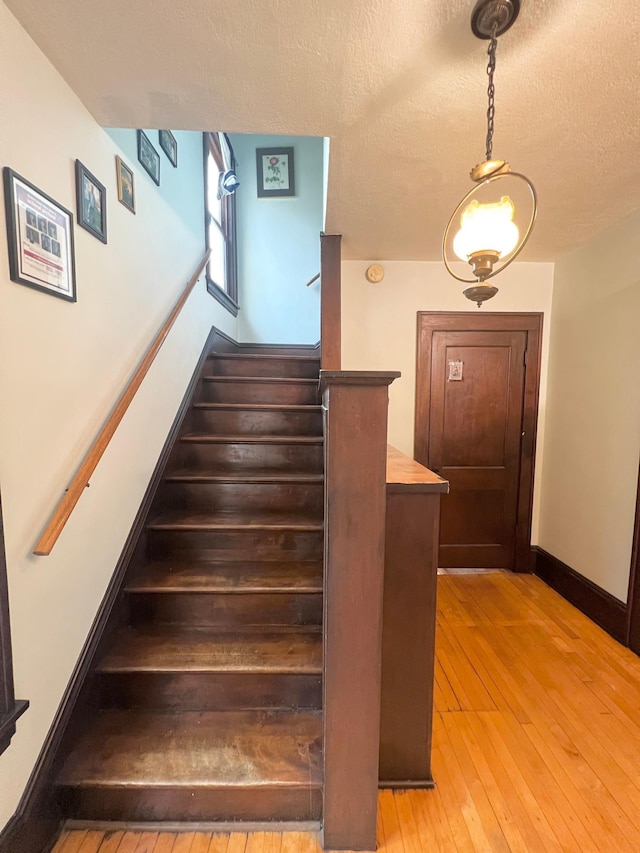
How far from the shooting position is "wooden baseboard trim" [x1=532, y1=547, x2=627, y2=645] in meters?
2.27

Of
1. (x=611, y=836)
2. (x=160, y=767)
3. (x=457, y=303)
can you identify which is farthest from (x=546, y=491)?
(x=160, y=767)

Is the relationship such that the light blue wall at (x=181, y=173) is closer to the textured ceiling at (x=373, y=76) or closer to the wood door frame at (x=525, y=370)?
the textured ceiling at (x=373, y=76)

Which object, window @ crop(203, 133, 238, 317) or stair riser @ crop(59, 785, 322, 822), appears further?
window @ crop(203, 133, 238, 317)

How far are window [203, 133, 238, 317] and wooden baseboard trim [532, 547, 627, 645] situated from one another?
3282 mm

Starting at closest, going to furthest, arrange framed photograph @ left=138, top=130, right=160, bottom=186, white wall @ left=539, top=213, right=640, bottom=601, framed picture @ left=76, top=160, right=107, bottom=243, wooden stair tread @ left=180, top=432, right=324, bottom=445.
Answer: framed picture @ left=76, top=160, right=107, bottom=243, framed photograph @ left=138, top=130, right=160, bottom=186, white wall @ left=539, top=213, right=640, bottom=601, wooden stair tread @ left=180, top=432, right=324, bottom=445

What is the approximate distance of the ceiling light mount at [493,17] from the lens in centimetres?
99

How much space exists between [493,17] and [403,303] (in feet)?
6.39

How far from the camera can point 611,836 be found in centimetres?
128

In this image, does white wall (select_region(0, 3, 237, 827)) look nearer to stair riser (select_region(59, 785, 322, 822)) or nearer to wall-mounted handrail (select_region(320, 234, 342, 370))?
stair riser (select_region(59, 785, 322, 822))

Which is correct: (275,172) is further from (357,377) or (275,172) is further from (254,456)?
(357,377)

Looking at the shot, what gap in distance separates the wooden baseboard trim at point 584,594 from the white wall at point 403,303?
1.52 m

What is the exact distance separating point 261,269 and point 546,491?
331 cm

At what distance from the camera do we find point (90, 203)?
1493mm

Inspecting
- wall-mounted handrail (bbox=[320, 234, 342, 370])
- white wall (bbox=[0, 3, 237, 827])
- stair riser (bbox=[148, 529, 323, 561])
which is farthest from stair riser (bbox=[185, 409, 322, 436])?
stair riser (bbox=[148, 529, 323, 561])
